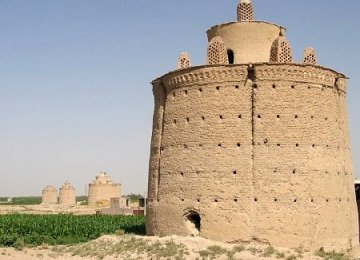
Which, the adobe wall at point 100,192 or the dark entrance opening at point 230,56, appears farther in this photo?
the adobe wall at point 100,192

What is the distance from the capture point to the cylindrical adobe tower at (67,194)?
8812 centimetres

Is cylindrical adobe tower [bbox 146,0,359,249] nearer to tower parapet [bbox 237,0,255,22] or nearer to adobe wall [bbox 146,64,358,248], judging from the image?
adobe wall [bbox 146,64,358,248]

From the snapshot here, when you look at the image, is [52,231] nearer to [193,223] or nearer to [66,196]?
[193,223]

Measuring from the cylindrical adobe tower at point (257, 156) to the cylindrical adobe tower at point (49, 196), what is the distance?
78909mm

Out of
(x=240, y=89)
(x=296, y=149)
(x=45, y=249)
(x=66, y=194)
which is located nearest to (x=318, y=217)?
(x=296, y=149)

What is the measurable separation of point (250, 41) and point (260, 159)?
18.0ft

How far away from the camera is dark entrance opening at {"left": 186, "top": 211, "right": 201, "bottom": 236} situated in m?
18.5

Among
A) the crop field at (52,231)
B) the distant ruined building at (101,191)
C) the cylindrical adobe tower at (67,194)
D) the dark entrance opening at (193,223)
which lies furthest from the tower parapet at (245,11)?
the cylindrical adobe tower at (67,194)

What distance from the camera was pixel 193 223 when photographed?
18.9 metres

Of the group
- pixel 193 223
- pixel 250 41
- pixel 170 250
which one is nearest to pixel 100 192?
pixel 193 223

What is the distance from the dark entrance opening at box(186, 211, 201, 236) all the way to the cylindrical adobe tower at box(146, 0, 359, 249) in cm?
4

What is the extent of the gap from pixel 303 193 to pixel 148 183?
6975mm

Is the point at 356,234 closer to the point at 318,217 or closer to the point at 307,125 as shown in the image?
the point at 318,217

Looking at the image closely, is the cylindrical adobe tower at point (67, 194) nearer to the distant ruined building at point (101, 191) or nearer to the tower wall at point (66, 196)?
the tower wall at point (66, 196)
